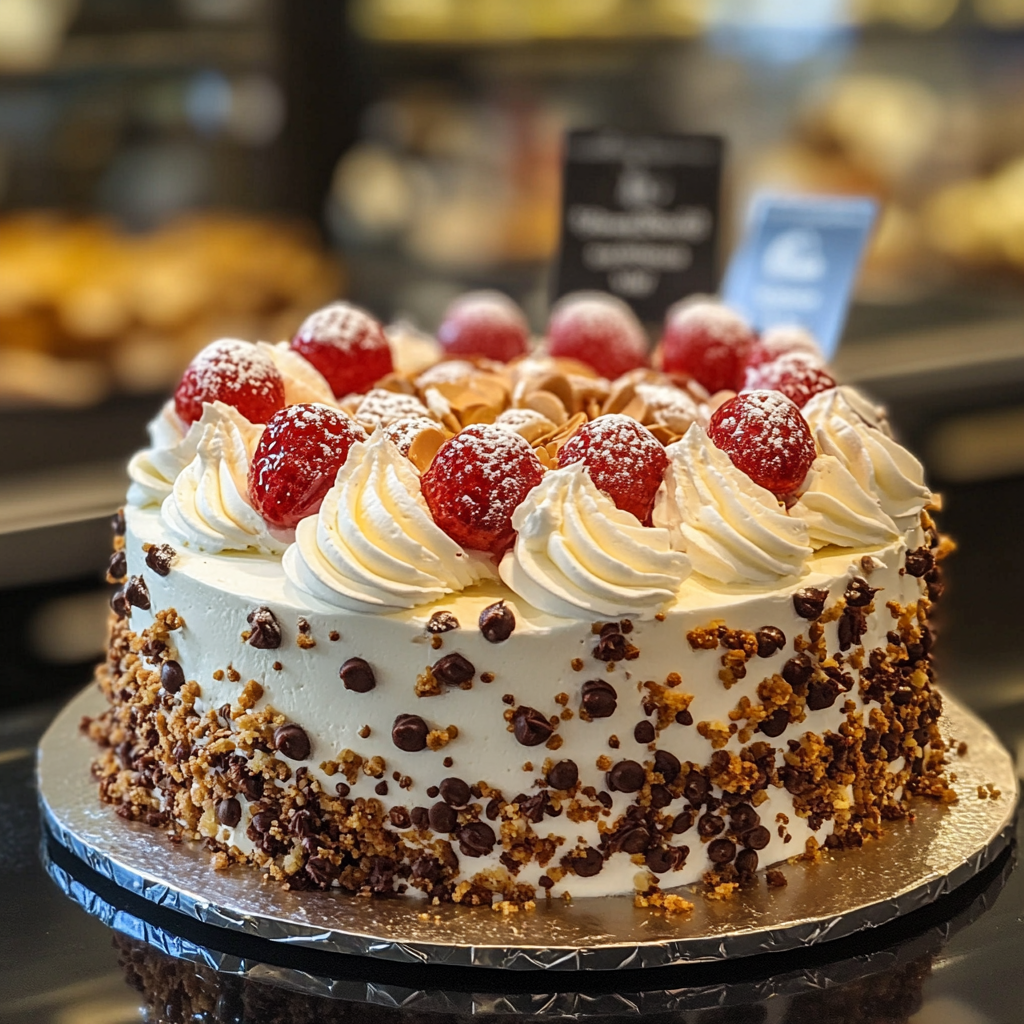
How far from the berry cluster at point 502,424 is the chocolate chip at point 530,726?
0.19 meters

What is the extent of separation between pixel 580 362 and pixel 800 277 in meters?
0.55

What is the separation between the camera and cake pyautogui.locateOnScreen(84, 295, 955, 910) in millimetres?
1596

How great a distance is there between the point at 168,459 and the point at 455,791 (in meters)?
0.61

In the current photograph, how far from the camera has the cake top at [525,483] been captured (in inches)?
63.4

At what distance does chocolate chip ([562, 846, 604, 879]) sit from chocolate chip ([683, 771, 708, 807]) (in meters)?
0.12

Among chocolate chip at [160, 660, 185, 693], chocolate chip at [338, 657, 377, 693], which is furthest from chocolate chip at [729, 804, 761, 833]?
chocolate chip at [160, 660, 185, 693]

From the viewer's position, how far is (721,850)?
5.50 ft

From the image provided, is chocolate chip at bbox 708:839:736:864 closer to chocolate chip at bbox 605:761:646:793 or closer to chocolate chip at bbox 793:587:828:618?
chocolate chip at bbox 605:761:646:793

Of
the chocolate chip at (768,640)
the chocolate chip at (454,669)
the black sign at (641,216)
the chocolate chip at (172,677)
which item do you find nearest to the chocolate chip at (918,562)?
the chocolate chip at (768,640)

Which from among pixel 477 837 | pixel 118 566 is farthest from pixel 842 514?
pixel 118 566

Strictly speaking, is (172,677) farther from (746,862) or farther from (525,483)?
(746,862)

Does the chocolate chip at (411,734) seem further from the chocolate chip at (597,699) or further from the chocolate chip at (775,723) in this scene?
the chocolate chip at (775,723)

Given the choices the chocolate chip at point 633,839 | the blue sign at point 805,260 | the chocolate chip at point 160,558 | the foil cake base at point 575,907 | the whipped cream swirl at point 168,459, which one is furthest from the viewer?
the blue sign at point 805,260

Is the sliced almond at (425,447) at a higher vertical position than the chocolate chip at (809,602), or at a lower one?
higher
